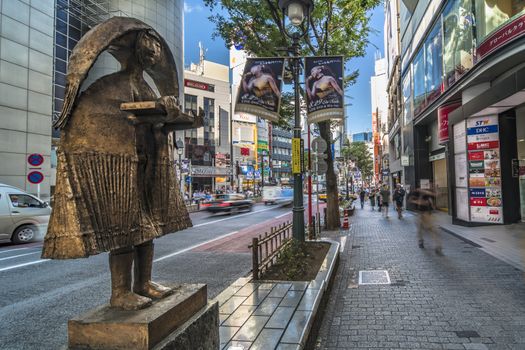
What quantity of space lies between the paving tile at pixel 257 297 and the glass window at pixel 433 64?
16.7 meters

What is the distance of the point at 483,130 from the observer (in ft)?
45.6

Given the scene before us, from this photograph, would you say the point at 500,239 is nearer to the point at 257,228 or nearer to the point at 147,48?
the point at 257,228

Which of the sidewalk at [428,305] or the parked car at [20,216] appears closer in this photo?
the sidewalk at [428,305]

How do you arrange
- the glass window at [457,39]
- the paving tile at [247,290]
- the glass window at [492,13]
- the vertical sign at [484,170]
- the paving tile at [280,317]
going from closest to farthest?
the paving tile at [280,317] → the paving tile at [247,290] → the glass window at [492,13] → the vertical sign at [484,170] → the glass window at [457,39]

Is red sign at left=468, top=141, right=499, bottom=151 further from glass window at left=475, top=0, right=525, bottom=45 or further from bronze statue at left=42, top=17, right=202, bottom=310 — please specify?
bronze statue at left=42, top=17, right=202, bottom=310

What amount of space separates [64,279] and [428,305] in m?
6.99

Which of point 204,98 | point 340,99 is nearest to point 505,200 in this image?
point 340,99

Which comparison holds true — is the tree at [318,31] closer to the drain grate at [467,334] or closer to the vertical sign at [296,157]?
the vertical sign at [296,157]

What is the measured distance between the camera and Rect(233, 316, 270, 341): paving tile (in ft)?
12.9

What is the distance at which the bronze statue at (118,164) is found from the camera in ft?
7.29

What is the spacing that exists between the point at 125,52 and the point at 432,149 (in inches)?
974

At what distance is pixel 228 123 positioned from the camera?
8050cm

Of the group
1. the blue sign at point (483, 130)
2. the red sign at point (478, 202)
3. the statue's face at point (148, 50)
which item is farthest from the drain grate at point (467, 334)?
the blue sign at point (483, 130)

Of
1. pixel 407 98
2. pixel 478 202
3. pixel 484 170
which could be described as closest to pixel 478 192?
pixel 478 202
